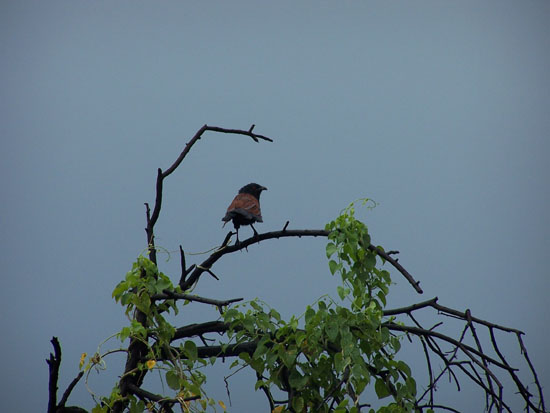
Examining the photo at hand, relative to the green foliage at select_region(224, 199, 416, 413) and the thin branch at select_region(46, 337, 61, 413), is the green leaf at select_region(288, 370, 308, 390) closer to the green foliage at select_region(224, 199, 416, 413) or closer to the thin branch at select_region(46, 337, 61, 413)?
the green foliage at select_region(224, 199, 416, 413)

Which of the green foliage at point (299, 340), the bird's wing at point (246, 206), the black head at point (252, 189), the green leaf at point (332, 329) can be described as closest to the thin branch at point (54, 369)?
the green foliage at point (299, 340)

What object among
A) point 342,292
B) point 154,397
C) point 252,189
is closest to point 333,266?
point 342,292

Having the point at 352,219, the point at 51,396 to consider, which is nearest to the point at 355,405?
the point at 352,219

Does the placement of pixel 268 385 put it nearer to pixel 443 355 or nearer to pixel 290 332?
pixel 290 332

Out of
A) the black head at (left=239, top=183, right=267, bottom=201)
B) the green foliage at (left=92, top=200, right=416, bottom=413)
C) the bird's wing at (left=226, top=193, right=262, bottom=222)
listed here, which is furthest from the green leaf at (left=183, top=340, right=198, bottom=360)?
the black head at (left=239, top=183, right=267, bottom=201)

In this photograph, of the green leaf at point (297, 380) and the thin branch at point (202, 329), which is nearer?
the green leaf at point (297, 380)

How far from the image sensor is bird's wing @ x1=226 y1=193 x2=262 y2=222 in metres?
1.77

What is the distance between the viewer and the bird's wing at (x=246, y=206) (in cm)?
177

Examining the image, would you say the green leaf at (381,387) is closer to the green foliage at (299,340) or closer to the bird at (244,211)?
the green foliage at (299,340)

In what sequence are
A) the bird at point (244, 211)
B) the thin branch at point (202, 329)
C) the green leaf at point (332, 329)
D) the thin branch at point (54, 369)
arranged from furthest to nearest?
the bird at point (244, 211) < the thin branch at point (202, 329) < the green leaf at point (332, 329) < the thin branch at point (54, 369)

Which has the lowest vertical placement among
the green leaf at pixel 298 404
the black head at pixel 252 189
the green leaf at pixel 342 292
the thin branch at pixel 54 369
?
the thin branch at pixel 54 369

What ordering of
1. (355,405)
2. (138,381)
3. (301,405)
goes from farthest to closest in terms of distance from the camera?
(138,381)
(301,405)
(355,405)

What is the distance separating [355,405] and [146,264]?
20.9 inches

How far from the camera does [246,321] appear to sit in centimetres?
142
